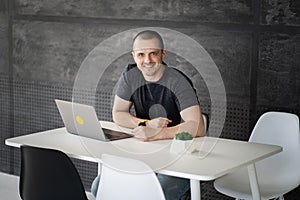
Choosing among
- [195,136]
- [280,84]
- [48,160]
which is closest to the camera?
[48,160]

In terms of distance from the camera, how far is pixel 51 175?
3.01 meters

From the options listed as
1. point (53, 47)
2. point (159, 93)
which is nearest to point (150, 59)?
point (159, 93)

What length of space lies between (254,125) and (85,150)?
135cm

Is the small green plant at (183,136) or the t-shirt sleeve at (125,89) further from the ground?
the t-shirt sleeve at (125,89)

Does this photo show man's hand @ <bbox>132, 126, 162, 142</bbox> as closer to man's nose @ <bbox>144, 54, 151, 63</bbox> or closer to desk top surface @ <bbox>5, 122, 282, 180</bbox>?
desk top surface @ <bbox>5, 122, 282, 180</bbox>

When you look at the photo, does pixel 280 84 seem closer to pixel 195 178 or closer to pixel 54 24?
pixel 195 178

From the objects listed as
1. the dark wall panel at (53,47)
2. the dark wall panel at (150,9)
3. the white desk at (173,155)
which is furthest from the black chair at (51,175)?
the dark wall panel at (53,47)

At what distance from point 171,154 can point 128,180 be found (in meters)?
0.42

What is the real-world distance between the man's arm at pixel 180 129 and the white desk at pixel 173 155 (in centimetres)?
4

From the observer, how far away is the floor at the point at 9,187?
4918 mm

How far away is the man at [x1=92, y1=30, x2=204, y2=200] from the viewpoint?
342 cm

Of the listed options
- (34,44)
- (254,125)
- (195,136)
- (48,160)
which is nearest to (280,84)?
(254,125)

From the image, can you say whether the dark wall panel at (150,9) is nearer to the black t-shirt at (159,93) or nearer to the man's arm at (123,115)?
the black t-shirt at (159,93)

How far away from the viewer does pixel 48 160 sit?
299 cm
